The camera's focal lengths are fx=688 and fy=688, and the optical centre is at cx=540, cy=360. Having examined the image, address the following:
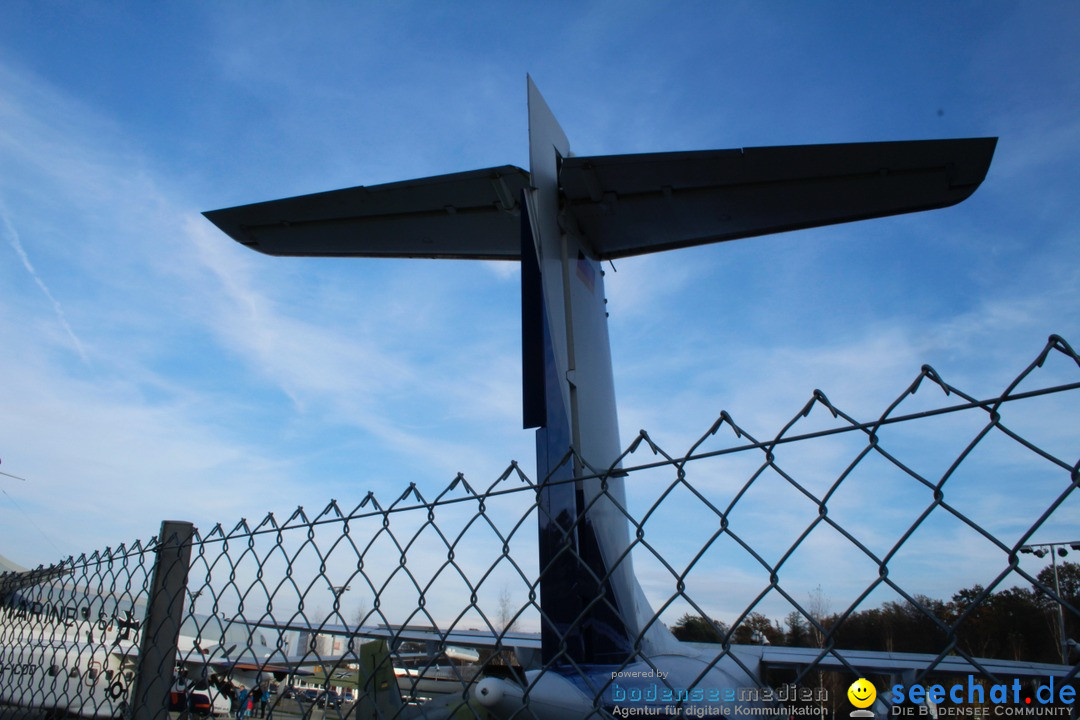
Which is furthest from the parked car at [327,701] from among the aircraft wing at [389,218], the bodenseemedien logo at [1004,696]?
the aircraft wing at [389,218]

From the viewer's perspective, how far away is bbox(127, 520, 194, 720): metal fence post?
103 inches

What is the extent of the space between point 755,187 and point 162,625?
3.33 meters

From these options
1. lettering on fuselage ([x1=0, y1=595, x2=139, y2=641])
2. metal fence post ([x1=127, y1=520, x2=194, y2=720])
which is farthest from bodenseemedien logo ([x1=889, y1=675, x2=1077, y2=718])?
lettering on fuselage ([x1=0, y1=595, x2=139, y2=641])

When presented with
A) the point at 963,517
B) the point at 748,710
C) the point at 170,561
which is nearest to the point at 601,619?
the point at 748,710

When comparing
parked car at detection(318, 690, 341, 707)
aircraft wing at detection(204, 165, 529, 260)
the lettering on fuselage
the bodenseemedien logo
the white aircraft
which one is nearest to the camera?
the bodenseemedien logo

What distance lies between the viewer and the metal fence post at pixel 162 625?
8.59 feet

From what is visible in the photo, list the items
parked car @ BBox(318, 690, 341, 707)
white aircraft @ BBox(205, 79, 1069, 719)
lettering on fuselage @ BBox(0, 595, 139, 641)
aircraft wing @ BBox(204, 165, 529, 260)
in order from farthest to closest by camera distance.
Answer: aircraft wing @ BBox(204, 165, 529, 260)
white aircraft @ BBox(205, 79, 1069, 719)
lettering on fuselage @ BBox(0, 595, 139, 641)
parked car @ BBox(318, 690, 341, 707)

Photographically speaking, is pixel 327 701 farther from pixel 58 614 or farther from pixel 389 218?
pixel 389 218

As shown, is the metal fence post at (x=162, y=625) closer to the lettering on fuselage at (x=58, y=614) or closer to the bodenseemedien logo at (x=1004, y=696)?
the lettering on fuselage at (x=58, y=614)

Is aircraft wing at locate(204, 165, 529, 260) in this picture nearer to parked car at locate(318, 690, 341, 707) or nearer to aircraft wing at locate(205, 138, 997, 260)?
aircraft wing at locate(205, 138, 997, 260)

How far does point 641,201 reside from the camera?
3959 millimetres

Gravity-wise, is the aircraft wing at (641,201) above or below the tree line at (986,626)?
above

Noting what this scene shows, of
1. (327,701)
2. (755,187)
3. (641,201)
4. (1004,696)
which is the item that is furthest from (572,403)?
(1004,696)

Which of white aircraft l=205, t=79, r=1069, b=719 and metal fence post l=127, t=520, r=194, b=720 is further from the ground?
white aircraft l=205, t=79, r=1069, b=719
